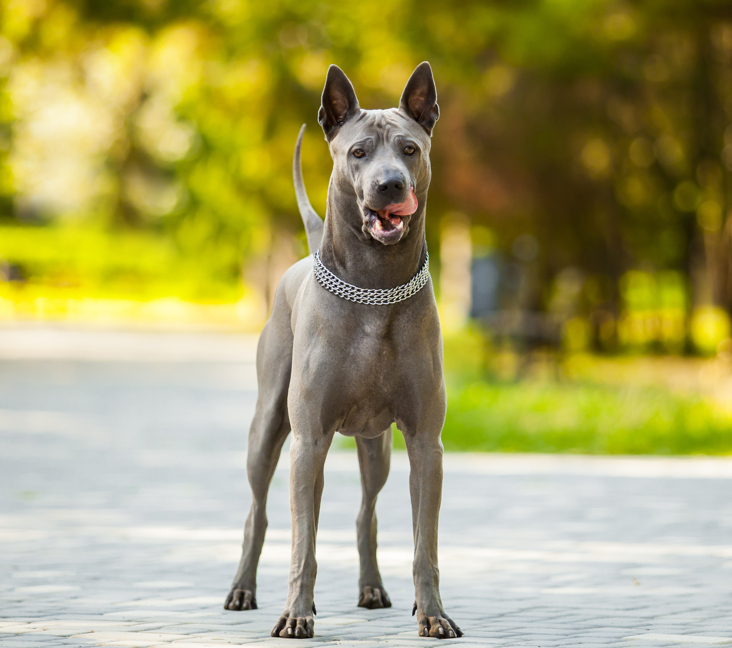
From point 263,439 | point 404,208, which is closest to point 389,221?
point 404,208

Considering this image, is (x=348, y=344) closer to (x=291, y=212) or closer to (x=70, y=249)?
(x=291, y=212)

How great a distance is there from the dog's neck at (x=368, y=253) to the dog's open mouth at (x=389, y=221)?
0.17 meters

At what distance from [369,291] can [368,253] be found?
156 mm

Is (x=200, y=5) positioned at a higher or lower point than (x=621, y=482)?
higher

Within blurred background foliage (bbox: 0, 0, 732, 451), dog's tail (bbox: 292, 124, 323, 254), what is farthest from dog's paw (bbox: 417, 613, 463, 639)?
blurred background foliage (bbox: 0, 0, 732, 451)

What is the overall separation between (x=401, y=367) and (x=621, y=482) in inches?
234

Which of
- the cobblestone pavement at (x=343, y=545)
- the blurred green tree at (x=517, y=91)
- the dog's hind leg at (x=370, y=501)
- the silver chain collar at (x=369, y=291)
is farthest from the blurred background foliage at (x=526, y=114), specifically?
the silver chain collar at (x=369, y=291)

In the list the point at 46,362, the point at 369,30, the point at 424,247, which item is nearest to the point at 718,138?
the point at 369,30

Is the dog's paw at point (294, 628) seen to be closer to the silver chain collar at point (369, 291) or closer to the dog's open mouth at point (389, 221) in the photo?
the silver chain collar at point (369, 291)

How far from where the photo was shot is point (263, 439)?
5.65 m

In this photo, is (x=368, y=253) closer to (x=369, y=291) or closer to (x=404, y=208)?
(x=369, y=291)

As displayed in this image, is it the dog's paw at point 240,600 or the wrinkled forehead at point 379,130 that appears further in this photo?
the dog's paw at point 240,600

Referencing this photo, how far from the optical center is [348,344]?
16.4 ft

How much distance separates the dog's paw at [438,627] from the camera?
193 inches
